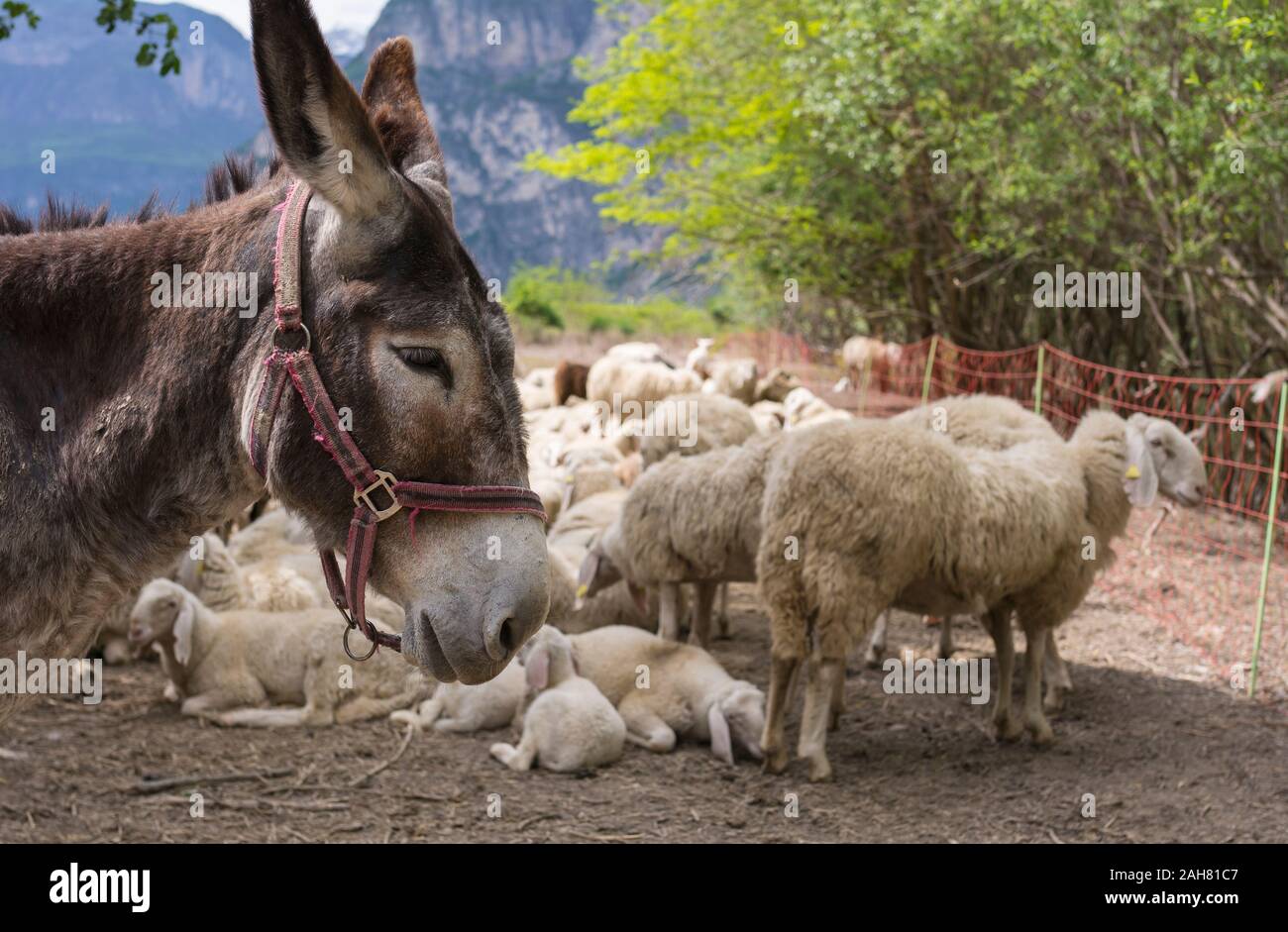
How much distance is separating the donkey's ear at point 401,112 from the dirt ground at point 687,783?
3.65m

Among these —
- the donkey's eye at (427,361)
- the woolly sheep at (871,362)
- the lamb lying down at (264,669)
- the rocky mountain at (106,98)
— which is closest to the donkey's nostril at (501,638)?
the donkey's eye at (427,361)

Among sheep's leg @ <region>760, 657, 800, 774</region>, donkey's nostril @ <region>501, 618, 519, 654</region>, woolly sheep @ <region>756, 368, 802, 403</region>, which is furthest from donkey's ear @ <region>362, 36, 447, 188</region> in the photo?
woolly sheep @ <region>756, 368, 802, 403</region>

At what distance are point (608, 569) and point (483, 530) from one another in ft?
19.7

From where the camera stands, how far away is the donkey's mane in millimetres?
2590

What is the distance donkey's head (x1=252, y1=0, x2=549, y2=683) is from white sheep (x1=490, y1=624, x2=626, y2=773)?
4144 millimetres

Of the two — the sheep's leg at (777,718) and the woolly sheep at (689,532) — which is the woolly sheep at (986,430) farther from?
the sheep's leg at (777,718)

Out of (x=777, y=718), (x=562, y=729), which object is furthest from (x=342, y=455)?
(x=777, y=718)

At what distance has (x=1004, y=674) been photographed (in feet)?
22.3

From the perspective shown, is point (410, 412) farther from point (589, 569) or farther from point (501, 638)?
point (589, 569)

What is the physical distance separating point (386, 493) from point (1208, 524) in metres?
12.4

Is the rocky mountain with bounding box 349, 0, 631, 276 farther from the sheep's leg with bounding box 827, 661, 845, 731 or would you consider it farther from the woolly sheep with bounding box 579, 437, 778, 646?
the sheep's leg with bounding box 827, 661, 845, 731

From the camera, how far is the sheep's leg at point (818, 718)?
612cm

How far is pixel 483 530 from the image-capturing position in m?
2.10

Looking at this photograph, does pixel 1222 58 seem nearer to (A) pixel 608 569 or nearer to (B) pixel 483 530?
(A) pixel 608 569
